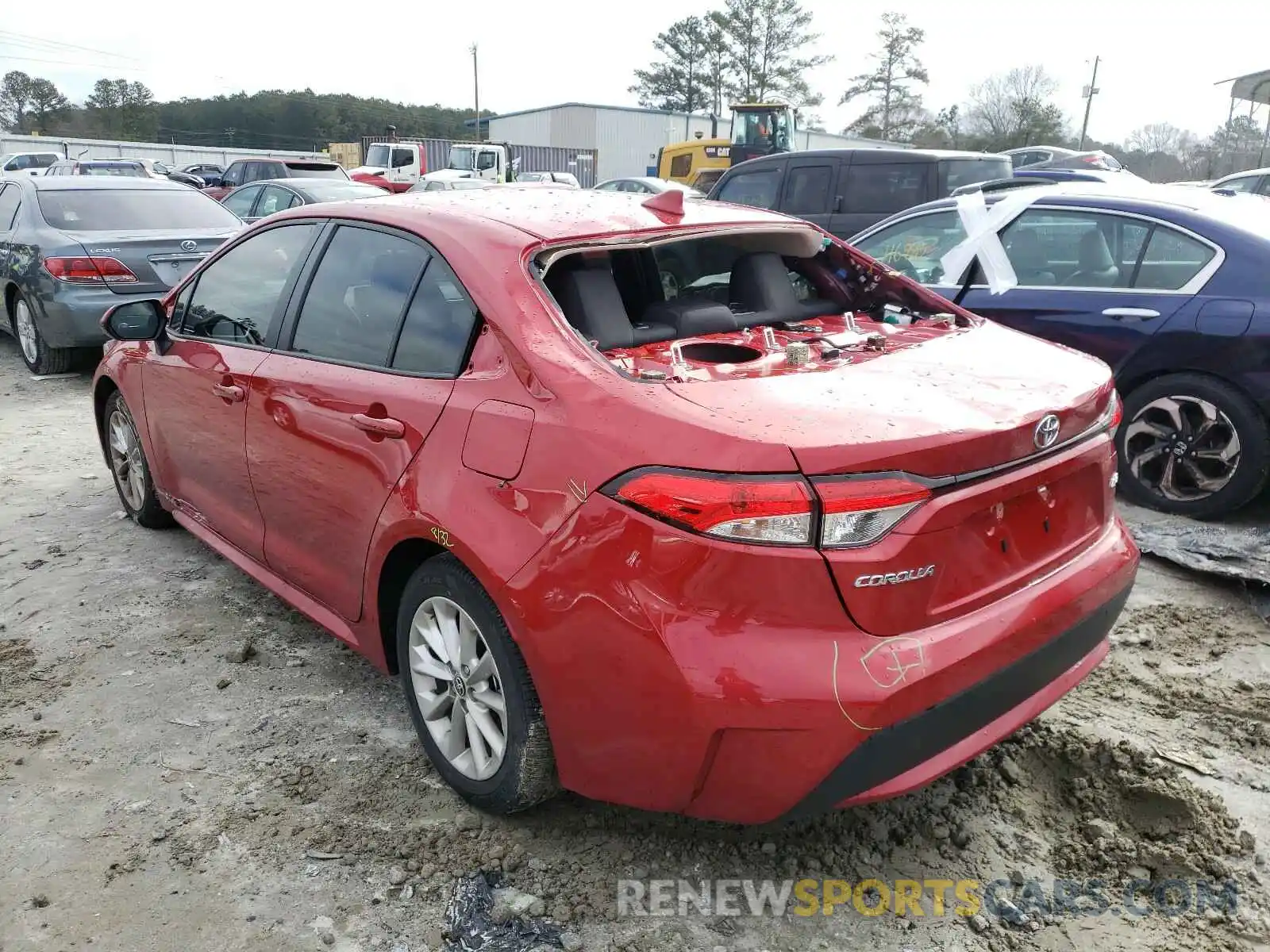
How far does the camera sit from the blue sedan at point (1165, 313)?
439 centimetres

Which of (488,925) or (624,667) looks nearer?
(624,667)

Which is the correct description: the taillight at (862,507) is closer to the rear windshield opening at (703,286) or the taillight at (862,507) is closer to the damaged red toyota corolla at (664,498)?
the damaged red toyota corolla at (664,498)

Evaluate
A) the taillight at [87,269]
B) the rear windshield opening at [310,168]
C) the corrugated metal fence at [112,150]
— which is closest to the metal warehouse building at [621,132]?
the corrugated metal fence at [112,150]

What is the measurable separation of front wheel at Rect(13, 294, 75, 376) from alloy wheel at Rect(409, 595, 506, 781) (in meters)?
6.82

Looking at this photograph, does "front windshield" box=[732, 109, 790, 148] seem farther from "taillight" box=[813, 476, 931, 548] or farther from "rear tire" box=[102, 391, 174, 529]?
"taillight" box=[813, 476, 931, 548]

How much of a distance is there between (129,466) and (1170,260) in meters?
5.20

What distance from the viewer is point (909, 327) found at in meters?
3.18

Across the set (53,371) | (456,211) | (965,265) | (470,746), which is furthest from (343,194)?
(470,746)

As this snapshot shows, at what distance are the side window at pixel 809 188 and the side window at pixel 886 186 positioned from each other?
0.87 ft

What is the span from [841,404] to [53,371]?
818 cm

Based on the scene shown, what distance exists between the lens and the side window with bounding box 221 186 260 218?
1256cm

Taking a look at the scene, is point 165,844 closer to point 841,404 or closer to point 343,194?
point 841,404

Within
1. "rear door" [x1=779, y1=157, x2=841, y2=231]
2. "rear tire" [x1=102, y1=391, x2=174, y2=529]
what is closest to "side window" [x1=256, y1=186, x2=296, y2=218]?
"rear door" [x1=779, y1=157, x2=841, y2=231]

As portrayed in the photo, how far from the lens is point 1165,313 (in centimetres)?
461
